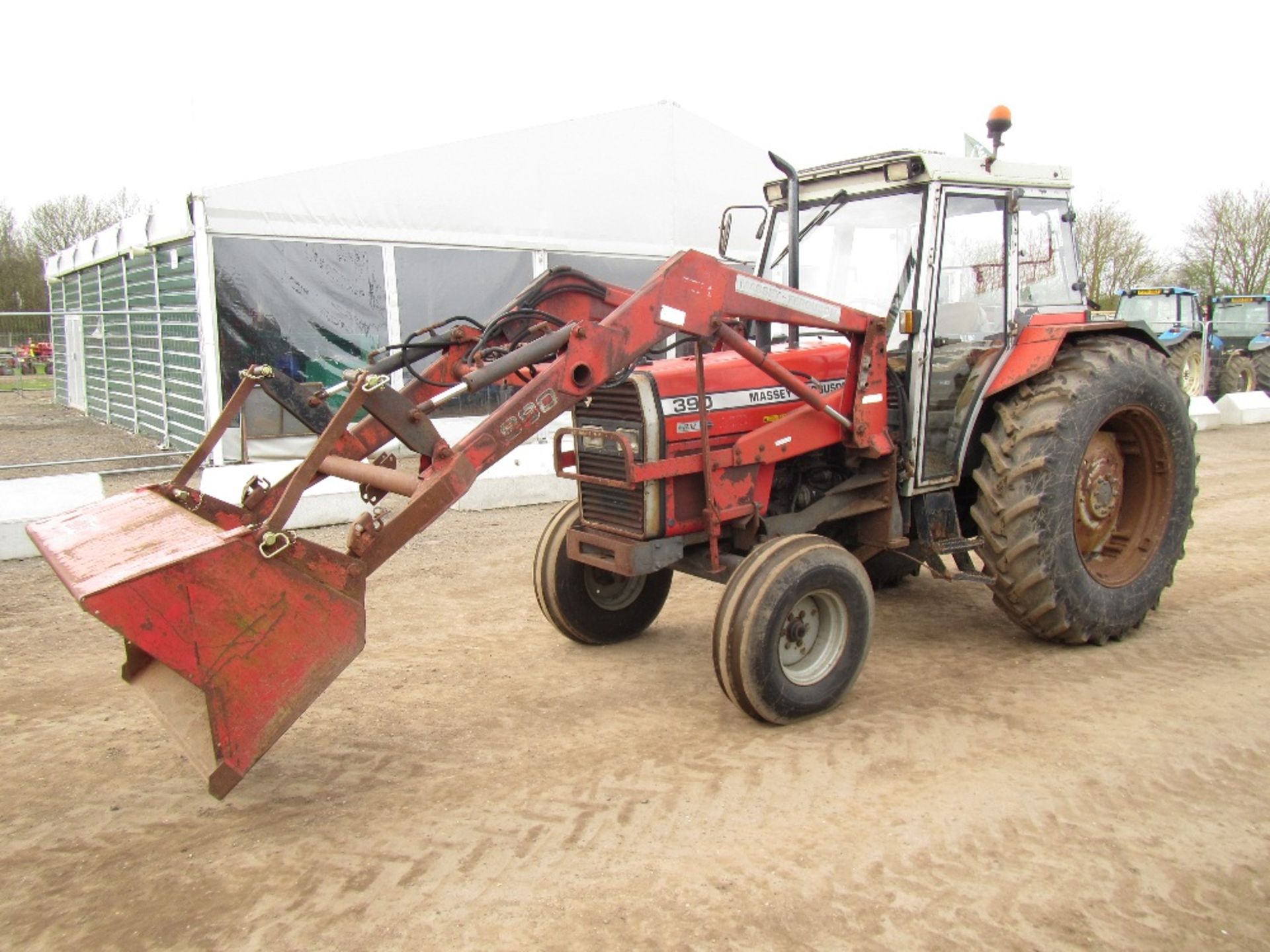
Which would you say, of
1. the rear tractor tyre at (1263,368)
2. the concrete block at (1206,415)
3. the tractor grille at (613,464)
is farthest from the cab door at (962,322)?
the rear tractor tyre at (1263,368)

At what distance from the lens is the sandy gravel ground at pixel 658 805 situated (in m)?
2.92

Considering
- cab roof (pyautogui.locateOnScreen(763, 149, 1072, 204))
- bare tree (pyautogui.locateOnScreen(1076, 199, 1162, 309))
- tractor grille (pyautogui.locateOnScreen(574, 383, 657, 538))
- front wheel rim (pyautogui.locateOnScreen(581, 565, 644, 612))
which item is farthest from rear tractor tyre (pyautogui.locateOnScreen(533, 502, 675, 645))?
bare tree (pyautogui.locateOnScreen(1076, 199, 1162, 309))

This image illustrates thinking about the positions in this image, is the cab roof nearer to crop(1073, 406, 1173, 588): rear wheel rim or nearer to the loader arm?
the loader arm

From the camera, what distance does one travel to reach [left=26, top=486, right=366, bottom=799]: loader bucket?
3.05 metres

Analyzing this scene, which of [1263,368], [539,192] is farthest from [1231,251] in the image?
[539,192]

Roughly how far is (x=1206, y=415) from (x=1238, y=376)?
4.48 meters

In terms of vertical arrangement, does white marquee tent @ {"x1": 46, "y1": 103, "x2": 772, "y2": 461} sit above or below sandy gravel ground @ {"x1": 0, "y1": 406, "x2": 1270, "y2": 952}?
above

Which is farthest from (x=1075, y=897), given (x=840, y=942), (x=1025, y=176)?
(x=1025, y=176)

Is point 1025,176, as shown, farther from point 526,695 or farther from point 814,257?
point 526,695

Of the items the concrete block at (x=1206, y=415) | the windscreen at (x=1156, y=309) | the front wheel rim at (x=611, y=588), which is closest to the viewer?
the front wheel rim at (x=611, y=588)

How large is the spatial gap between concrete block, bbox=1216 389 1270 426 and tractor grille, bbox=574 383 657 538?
47.3 feet

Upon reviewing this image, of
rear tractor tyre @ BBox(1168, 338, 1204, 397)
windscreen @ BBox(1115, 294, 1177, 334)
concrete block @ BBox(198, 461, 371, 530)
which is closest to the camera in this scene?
concrete block @ BBox(198, 461, 371, 530)

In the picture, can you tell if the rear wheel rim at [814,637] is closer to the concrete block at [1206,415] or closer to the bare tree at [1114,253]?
the concrete block at [1206,415]

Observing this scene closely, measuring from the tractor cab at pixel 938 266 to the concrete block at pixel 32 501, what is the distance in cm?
531
